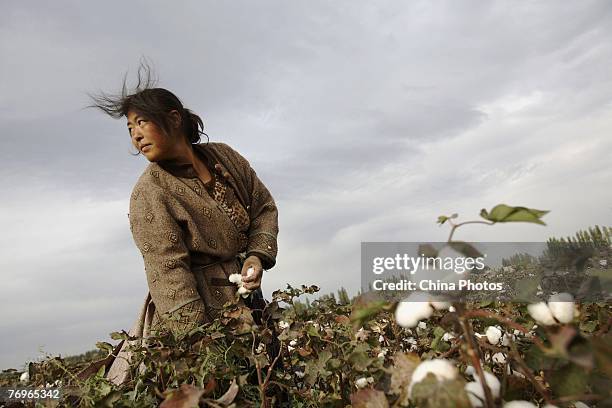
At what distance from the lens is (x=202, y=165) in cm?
316

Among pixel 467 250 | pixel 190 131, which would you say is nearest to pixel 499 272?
pixel 190 131

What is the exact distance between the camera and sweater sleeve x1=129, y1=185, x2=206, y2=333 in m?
2.63

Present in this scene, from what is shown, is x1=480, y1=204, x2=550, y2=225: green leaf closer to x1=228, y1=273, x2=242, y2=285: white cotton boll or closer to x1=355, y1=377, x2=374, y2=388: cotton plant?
x1=355, y1=377, x2=374, y2=388: cotton plant

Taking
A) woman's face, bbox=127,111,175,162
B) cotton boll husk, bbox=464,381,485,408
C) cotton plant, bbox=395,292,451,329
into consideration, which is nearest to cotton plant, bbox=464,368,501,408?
cotton boll husk, bbox=464,381,485,408

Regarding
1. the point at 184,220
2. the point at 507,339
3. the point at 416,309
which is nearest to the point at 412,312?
the point at 416,309

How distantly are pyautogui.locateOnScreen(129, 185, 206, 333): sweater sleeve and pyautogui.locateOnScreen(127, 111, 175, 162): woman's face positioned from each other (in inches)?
7.3

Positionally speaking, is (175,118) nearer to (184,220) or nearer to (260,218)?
(184,220)

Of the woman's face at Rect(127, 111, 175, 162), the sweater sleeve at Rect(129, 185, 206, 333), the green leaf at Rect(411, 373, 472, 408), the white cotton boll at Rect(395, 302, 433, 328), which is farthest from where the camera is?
the woman's face at Rect(127, 111, 175, 162)

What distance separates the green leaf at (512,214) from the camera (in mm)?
819

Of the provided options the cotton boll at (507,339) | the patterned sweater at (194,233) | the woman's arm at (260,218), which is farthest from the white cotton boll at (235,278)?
the cotton boll at (507,339)

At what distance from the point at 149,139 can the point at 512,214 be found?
7.63 ft

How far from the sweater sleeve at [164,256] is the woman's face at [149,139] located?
184mm

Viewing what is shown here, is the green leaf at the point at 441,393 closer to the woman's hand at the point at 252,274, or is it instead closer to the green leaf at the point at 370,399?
the green leaf at the point at 370,399

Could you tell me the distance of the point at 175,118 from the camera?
10.1ft
